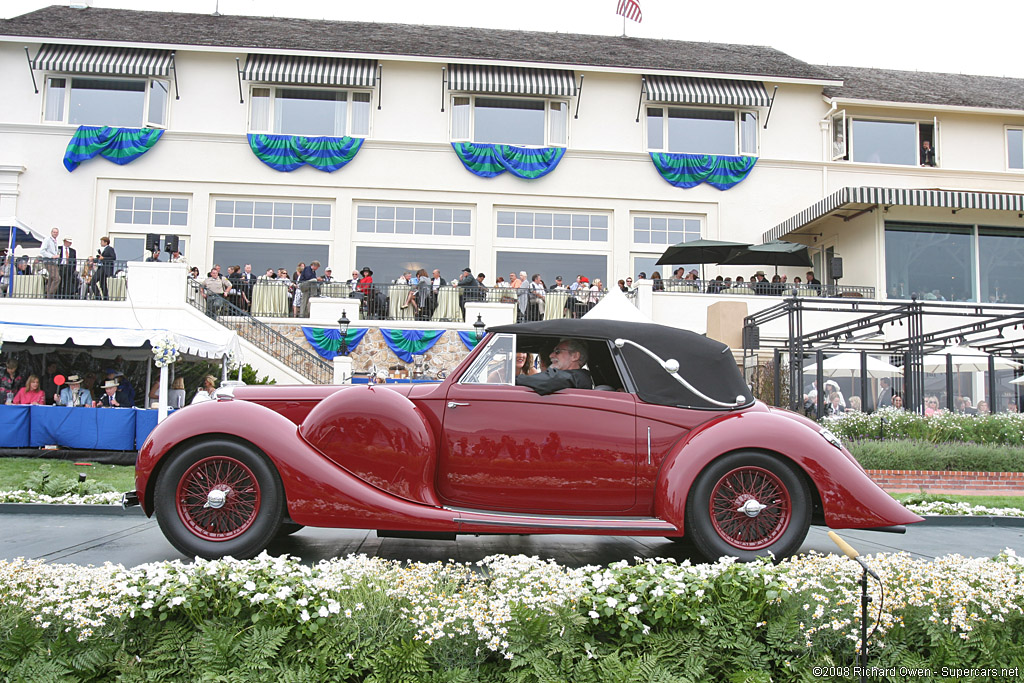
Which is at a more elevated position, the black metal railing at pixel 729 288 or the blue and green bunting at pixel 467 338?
the black metal railing at pixel 729 288

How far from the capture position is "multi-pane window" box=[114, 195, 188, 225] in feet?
80.6

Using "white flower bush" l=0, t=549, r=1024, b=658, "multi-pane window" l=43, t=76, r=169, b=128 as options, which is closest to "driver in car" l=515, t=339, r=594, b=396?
"white flower bush" l=0, t=549, r=1024, b=658

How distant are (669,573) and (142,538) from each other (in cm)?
420

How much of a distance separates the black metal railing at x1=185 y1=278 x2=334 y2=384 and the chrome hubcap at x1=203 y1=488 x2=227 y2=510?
14.7 metres

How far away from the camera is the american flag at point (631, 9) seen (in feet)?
88.8

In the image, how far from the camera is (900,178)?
26.2 meters

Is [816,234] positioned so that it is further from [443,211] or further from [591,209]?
[443,211]

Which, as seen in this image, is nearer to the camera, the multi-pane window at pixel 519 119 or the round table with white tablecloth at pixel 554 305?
the round table with white tablecloth at pixel 554 305

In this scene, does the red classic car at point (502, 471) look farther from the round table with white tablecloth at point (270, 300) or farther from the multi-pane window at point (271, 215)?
the multi-pane window at point (271, 215)

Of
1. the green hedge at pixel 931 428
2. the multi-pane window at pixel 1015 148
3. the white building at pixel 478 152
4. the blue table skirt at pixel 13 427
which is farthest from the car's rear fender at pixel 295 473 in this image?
the multi-pane window at pixel 1015 148

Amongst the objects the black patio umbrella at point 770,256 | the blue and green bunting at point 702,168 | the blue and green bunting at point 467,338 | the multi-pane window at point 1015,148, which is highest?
the multi-pane window at point 1015,148

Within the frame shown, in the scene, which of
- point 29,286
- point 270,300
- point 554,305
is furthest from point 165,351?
point 554,305

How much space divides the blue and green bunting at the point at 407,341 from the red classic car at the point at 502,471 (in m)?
15.2

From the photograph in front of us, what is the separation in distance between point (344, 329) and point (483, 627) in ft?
51.3
